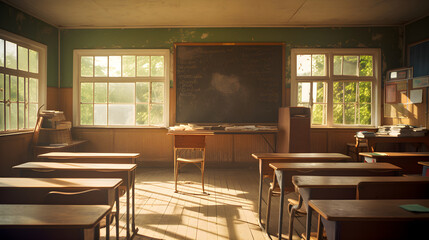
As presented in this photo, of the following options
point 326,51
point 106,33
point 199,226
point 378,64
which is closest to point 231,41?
point 326,51

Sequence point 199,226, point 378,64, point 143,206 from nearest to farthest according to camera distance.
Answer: point 199,226
point 143,206
point 378,64

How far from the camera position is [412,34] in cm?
516

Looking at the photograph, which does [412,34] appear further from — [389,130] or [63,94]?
[63,94]

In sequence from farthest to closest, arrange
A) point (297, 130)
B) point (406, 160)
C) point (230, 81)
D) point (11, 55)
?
point (230, 81) → point (297, 130) → point (11, 55) → point (406, 160)

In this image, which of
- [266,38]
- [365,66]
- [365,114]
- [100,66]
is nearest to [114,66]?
[100,66]

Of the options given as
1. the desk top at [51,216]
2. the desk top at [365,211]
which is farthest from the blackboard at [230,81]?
the desk top at [51,216]

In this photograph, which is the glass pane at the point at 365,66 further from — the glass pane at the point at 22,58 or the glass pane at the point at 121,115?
the glass pane at the point at 22,58

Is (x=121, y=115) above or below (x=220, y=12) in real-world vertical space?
below

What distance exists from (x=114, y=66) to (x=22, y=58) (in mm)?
1550

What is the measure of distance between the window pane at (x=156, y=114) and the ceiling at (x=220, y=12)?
63.8 inches

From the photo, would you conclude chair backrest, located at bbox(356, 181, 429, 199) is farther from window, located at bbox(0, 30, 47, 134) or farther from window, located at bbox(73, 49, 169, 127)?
window, located at bbox(0, 30, 47, 134)

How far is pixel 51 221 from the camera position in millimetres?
1139

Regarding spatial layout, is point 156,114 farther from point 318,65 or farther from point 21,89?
point 318,65

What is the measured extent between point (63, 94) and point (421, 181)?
5.90 metres
